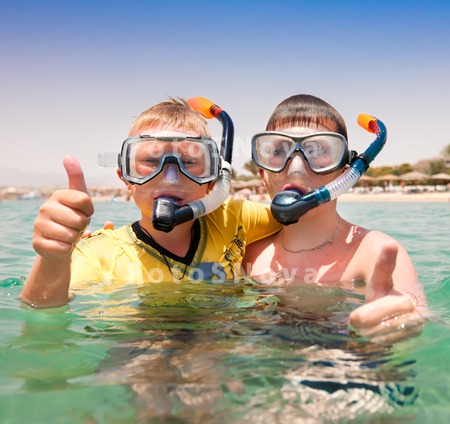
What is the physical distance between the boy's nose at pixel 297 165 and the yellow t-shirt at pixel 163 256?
42 centimetres

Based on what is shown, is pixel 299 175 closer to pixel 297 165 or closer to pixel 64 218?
pixel 297 165

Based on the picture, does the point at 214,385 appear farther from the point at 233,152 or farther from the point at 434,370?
the point at 233,152

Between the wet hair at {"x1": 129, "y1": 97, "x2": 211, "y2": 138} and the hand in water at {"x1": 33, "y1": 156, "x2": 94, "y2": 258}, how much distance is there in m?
0.99

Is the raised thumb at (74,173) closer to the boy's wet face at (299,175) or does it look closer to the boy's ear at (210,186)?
the boy's ear at (210,186)

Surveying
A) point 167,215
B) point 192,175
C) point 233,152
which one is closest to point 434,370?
point 167,215

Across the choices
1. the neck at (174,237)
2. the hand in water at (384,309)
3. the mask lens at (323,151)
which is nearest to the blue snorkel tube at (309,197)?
the mask lens at (323,151)

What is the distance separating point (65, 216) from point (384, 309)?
1.08m

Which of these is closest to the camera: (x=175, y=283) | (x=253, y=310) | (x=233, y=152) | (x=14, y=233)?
(x=253, y=310)

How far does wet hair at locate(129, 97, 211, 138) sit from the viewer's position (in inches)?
104

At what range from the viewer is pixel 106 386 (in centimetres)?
151

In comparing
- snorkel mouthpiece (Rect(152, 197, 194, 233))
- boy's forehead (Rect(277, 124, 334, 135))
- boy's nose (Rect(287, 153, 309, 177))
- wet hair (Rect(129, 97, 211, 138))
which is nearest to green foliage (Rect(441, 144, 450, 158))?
boy's forehead (Rect(277, 124, 334, 135))

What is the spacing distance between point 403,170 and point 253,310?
152ft

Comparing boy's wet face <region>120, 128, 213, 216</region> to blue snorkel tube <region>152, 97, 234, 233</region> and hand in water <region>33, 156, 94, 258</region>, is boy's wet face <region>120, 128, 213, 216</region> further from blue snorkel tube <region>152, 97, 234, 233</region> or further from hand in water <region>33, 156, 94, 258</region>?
hand in water <region>33, 156, 94, 258</region>

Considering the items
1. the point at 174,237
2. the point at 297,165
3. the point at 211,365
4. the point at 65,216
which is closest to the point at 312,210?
the point at 297,165
